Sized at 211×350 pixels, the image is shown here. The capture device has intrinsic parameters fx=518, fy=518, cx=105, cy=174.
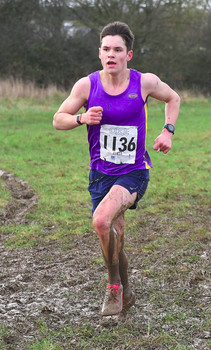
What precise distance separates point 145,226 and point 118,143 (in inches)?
120

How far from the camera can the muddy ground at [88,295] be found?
148 inches

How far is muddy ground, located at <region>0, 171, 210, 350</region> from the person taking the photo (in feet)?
12.3

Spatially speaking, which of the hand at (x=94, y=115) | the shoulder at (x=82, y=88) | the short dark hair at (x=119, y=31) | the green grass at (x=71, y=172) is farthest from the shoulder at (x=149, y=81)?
the green grass at (x=71, y=172)

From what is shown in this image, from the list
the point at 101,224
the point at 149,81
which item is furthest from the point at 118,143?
the point at 101,224

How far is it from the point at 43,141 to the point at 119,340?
11.2 metres

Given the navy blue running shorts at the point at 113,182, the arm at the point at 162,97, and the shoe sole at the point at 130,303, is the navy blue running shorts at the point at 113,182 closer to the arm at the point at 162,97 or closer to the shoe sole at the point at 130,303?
the arm at the point at 162,97

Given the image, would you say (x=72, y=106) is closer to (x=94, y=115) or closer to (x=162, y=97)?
(x=94, y=115)

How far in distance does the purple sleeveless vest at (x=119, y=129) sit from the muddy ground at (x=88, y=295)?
1.17 meters

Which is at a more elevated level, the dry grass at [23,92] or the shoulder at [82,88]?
the shoulder at [82,88]

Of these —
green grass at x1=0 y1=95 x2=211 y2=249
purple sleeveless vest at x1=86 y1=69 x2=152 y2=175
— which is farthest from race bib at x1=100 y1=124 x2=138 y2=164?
green grass at x1=0 y1=95 x2=211 y2=249

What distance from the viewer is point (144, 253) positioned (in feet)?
19.1

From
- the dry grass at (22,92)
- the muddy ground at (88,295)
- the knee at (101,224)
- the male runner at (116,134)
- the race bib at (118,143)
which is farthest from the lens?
the dry grass at (22,92)

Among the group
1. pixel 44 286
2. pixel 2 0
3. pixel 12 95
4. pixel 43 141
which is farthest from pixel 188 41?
pixel 44 286

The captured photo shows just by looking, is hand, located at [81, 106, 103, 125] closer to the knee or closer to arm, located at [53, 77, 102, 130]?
arm, located at [53, 77, 102, 130]
